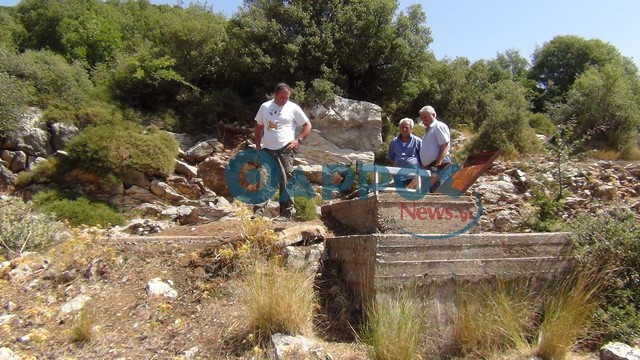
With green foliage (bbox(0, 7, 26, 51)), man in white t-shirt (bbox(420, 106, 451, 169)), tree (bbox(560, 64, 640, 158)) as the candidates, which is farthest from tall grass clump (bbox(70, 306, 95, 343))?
green foliage (bbox(0, 7, 26, 51))

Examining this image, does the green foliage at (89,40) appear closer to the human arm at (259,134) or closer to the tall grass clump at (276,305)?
the human arm at (259,134)

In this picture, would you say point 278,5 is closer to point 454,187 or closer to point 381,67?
point 381,67

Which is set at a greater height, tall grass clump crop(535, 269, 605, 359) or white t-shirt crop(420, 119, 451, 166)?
white t-shirt crop(420, 119, 451, 166)

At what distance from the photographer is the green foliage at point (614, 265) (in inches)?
133

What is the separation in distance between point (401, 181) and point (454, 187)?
0.54 m

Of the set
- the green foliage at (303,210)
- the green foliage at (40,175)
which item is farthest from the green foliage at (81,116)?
the green foliage at (303,210)

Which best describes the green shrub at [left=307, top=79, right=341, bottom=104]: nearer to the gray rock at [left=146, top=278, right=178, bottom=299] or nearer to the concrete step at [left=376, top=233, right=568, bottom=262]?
the concrete step at [left=376, top=233, right=568, bottom=262]

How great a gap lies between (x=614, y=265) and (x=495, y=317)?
114cm

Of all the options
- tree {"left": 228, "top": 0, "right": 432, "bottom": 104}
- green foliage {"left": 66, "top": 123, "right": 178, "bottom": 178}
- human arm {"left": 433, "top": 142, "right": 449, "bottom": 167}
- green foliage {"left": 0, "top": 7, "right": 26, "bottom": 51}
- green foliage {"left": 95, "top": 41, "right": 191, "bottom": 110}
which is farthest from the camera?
green foliage {"left": 0, "top": 7, "right": 26, "bottom": 51}

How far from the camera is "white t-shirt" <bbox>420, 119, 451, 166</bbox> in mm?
4898

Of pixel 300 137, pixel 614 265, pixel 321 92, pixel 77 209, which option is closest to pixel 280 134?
pixel 300 137

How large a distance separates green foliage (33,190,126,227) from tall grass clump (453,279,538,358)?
6646 millimetres

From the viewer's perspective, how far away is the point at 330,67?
13914 millimetres

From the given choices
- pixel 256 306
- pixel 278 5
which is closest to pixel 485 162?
pixel 256 306
